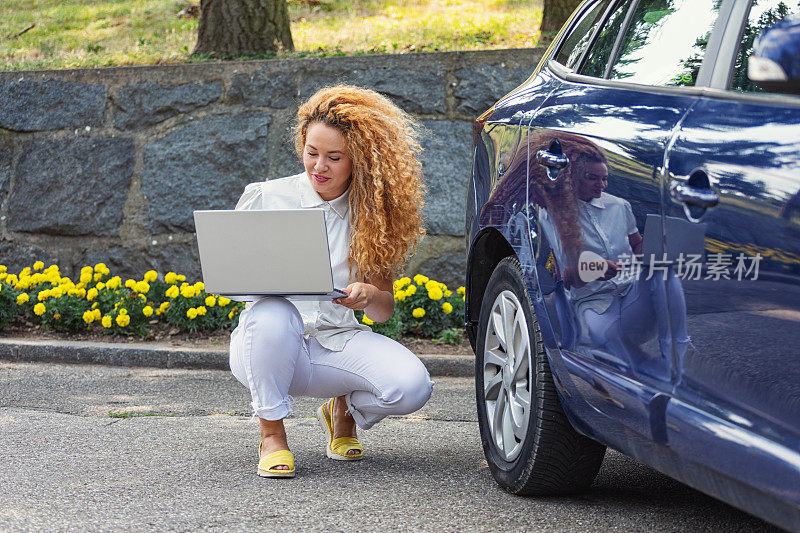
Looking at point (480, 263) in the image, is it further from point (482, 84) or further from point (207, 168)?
point (207, 168)

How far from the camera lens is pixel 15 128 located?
7.98 m

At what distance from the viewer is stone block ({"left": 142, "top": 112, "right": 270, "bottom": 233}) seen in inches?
300

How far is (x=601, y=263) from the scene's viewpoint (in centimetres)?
262

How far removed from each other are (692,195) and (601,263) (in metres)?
0.46

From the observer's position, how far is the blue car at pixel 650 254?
1925 millimetres

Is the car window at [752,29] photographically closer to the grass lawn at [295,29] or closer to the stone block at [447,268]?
the stone block at [447,268]

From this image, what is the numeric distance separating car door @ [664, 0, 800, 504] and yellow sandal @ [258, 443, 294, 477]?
166 centimetres

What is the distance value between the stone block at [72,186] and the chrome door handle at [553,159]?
5368 millimetres

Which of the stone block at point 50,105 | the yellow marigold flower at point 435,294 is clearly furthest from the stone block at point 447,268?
the stone block at point 50,105

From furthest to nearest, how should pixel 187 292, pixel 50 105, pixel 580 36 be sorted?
pixel 50 105 < pixel 187 292 < pixel 580 36

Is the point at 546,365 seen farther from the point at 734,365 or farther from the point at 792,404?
the point at 792,404

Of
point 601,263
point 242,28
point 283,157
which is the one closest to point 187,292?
point 283,157

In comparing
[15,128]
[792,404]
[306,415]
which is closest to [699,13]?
[792,404]

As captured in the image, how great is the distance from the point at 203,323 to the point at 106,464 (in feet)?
9.82
